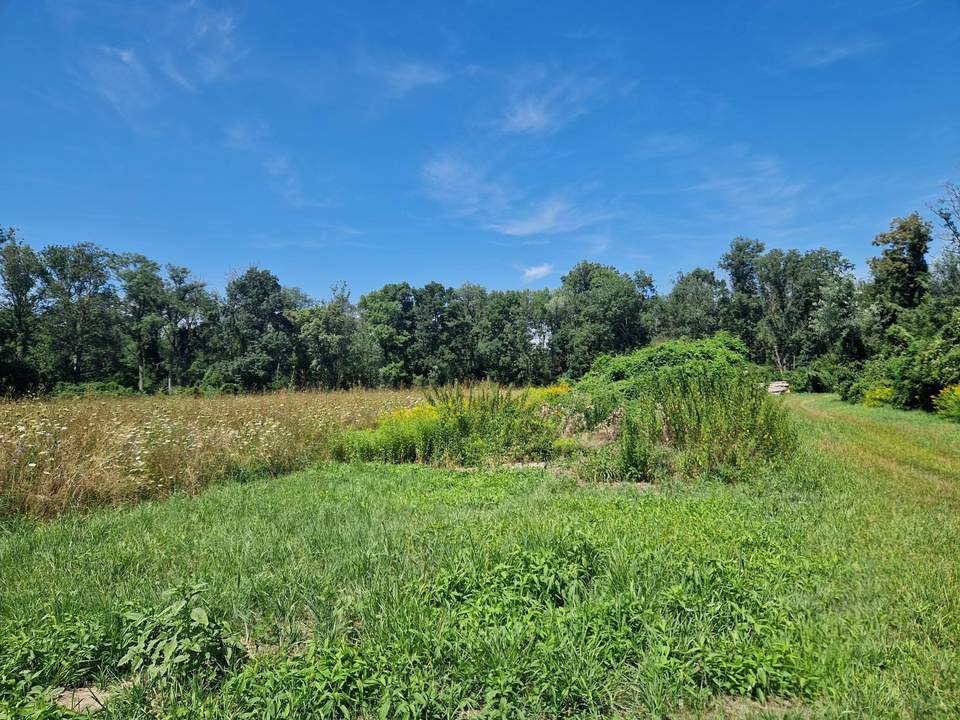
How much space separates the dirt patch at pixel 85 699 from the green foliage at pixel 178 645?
145mm

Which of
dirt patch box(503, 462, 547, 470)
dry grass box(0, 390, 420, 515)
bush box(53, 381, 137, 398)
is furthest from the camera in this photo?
bush box(53, 381, 137, 398)

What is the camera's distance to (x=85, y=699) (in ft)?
8.02

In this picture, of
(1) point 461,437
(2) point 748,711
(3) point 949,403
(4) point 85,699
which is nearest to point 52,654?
(4) point 85,699

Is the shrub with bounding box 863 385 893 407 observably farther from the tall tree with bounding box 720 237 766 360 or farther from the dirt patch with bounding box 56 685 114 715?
the tall tree with bounding box 720 237 766 360

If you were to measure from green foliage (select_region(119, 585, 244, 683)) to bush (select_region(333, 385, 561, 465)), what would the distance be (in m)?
5.79

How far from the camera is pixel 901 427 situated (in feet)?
39.7

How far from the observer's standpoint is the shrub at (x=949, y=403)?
1265 centimetres

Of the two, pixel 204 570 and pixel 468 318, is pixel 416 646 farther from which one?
pixel 468 318

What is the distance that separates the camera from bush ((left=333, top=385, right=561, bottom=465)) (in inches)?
341

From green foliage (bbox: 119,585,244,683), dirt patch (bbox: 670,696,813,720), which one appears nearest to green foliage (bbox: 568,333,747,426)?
dirt patch (bbox: 670,696,813,720)

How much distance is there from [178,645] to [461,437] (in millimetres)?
6699

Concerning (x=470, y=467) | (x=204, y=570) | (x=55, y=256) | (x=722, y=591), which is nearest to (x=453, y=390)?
(x=470, y=467)

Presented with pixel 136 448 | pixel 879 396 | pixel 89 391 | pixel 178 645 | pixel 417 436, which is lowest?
pixel 879 396

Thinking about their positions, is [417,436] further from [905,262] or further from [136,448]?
[905,262]
